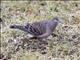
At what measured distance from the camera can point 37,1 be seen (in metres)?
10.1

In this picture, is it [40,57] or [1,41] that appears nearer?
[40,57]

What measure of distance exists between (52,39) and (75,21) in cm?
105

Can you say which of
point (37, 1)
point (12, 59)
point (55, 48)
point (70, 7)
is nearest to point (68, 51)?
point (55, 48)

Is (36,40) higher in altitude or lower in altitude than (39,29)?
lower

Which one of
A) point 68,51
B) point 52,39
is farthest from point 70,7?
point 68,51

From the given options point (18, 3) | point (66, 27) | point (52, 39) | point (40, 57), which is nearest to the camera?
point (40, 57)

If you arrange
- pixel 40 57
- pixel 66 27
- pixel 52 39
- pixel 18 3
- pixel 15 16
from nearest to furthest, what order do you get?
pixel 40 57 → pixel 52 39 → pixel 66 27 → pixel 15 16 → pixel 18 3

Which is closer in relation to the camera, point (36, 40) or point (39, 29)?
point (39, 29)

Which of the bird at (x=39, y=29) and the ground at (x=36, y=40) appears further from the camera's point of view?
the bird at (x=39, y=29)

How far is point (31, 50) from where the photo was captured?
726cm

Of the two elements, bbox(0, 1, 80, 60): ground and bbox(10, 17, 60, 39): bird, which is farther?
bbox(10, 17, 60, 39): bird

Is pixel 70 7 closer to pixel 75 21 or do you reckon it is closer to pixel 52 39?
pixel 75 21

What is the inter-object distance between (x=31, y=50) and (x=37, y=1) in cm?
309

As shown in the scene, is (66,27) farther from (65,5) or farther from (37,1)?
(37,1)
